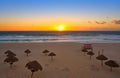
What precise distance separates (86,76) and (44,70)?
142 inches

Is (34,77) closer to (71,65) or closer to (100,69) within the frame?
(71,65)

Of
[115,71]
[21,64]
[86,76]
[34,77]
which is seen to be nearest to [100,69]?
[115,71]

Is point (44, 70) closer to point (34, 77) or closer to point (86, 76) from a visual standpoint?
point (34, 77)

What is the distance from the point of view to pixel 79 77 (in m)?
12.9

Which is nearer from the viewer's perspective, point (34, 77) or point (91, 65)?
point (34, 77)

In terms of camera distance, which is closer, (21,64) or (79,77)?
(79,77)

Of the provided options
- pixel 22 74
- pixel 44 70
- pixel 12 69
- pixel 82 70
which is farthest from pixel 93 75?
pixel 12 69

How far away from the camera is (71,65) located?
Result: 53.2 feet

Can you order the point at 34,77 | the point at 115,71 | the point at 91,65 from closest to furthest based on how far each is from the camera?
the point at 34,77 < the point at 115,71 < the point at 91,65

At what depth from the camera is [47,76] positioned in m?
13.0

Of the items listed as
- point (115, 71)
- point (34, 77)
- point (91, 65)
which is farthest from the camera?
point (91, 65)

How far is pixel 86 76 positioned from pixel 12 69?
6.22m

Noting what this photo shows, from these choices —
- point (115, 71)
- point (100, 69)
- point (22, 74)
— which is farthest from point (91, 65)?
point (22, 74)

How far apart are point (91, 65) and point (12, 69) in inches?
283
